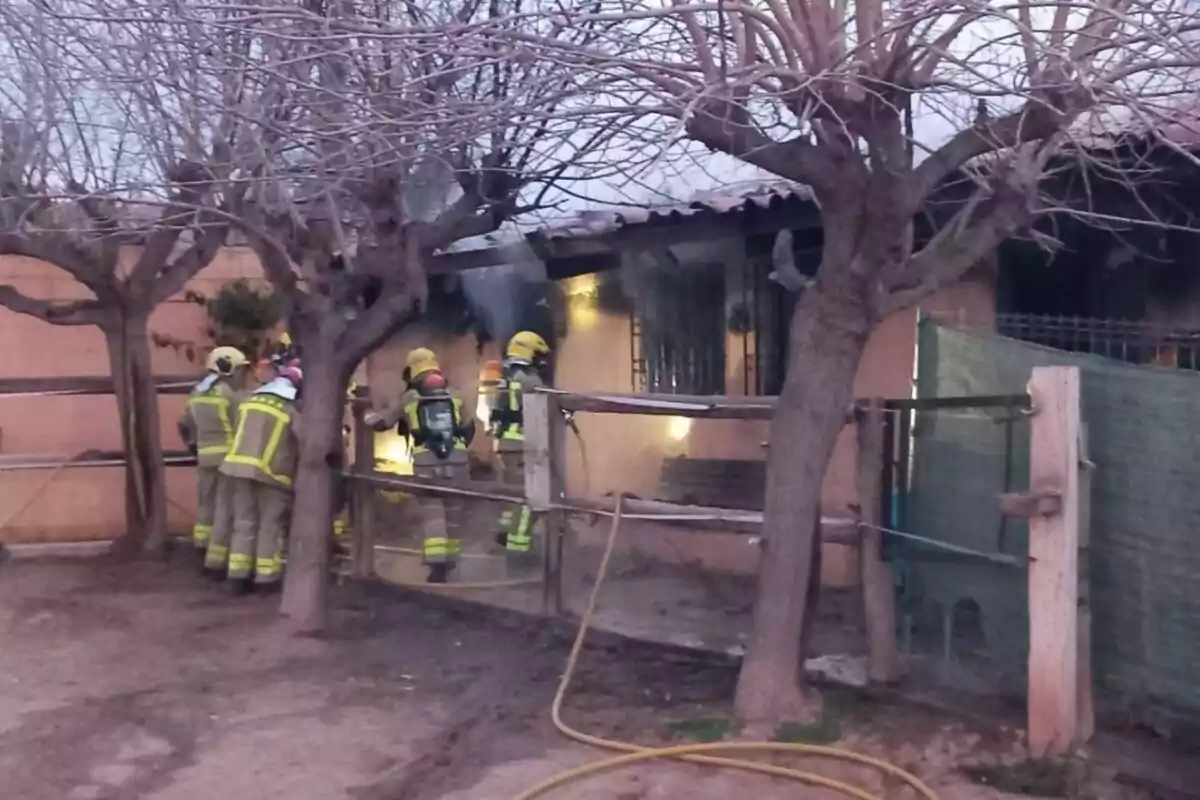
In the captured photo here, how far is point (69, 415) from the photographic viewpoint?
453 inches

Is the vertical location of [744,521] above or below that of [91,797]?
above

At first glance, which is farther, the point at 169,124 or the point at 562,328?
the point at 562,328

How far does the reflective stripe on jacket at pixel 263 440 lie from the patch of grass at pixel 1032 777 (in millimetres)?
4863

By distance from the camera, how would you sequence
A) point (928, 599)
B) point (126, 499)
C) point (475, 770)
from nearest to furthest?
point (475, 770) < point (928, 599) < point (126, 499)

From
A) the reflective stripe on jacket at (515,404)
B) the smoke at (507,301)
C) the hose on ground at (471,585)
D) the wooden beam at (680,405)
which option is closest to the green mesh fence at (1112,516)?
the wooden beam at (680,405)

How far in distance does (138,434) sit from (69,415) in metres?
1.93

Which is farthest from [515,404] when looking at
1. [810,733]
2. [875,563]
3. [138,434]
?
[810,733]

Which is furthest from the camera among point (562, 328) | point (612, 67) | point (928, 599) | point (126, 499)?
point (562, 328)

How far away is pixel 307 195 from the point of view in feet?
24.8

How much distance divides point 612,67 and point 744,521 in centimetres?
238

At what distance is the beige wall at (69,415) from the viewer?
34.9ft

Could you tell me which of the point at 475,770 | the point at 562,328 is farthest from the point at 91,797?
the point at 562,328

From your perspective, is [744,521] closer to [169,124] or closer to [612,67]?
[612,67]

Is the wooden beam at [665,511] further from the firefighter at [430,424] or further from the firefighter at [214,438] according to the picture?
the firefighter at [214,438]
